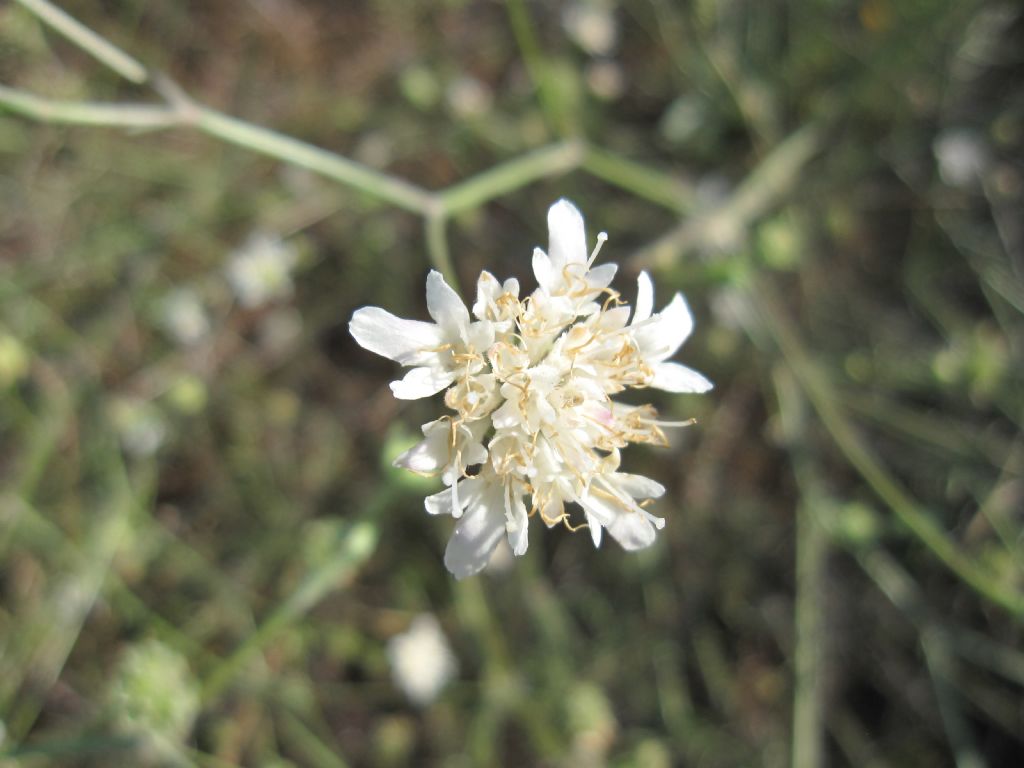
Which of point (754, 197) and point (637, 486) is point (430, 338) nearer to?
point (637, 486)

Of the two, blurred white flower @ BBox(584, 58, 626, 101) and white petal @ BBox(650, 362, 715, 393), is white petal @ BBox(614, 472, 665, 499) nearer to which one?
white petal @ BBox(650, 362, 715, 393)

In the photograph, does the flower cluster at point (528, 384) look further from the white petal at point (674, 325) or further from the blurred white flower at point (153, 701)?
the blurred white flower at point (153, 701)

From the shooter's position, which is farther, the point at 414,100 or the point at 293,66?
the point at 293,66

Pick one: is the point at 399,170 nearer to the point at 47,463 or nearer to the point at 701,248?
the point at 701,248

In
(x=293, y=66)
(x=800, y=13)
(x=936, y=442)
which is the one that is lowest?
(x=936, y=442)

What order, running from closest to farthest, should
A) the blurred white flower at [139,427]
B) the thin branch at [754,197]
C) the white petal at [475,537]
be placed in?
the white petal at [475,537] → the thin branch at [754,197] → the blurred white flower at [139,427]

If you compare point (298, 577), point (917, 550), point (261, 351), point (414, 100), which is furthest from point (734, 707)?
point (414, 100)

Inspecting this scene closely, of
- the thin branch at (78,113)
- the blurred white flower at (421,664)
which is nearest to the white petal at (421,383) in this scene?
the thin branch at (78,113)
